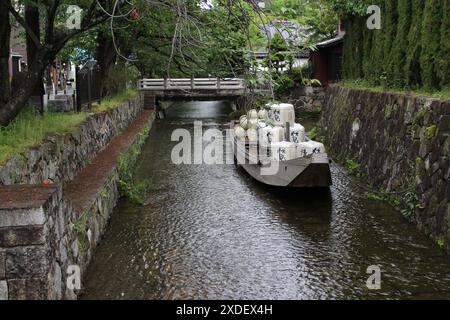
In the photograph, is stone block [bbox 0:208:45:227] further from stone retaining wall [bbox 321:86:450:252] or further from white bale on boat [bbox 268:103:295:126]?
white bale on boat [bbox 268:103:295:126]

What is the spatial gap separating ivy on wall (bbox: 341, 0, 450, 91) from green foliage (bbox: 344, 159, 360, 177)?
7.95 feet

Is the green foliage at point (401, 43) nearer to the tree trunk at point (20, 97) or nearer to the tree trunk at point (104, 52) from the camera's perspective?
the tree trunk at point (20, 97)

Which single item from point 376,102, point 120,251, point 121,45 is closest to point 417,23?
point 376,102

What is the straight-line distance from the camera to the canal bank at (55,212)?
5.03 metres

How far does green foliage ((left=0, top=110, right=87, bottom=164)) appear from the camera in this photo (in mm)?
7394

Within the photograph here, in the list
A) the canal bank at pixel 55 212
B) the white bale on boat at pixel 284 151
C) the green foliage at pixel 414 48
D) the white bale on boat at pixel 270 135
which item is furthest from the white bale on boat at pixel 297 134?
the canal bank at pixel 55 212

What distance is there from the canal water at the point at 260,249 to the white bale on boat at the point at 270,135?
136 centimetres

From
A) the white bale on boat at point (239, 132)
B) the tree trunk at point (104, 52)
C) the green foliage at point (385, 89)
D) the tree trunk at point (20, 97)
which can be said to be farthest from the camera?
the tree trunk at point (104, 52)

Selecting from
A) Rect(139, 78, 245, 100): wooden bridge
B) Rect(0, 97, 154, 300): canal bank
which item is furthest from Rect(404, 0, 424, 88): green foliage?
Rect(139, 78, 245, 100): wooden bridge

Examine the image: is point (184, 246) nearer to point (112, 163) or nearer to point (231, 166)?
point (112, 163)

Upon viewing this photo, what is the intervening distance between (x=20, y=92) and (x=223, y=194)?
19.2 feet

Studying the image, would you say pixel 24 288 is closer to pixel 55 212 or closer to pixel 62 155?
pixel 55 212

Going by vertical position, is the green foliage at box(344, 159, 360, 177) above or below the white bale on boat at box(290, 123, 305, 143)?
below

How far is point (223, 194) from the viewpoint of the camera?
13.0 metres
